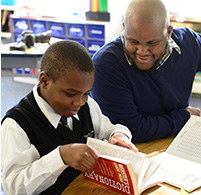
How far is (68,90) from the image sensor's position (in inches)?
47.1

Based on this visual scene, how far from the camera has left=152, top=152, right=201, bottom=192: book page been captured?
115 cm

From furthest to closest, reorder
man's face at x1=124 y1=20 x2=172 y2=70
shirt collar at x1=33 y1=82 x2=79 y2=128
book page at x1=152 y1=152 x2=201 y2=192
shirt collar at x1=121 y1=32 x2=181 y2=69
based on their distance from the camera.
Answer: shirt collar at x1=121 y1=32 x2=181 y2=69 < man's face at x1=124 y1=20 x2=172 y2=70 < shirt collar at x1=33 y1=82 x2=79 y2=128 < book page at x1=152 y1=152 x2=201 y2=192

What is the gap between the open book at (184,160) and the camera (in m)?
1.17

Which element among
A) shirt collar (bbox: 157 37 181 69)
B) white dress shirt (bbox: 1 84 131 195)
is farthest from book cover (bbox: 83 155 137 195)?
shirt collar (bbox: 157 37 181 69)

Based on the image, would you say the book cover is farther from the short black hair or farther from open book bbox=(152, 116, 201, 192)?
the short black hair

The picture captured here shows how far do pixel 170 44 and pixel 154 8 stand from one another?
257 mm

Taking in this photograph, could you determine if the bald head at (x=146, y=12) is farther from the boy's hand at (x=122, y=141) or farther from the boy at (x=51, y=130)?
the boy's hand at (x=122, y=141)

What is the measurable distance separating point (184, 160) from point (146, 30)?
52cm

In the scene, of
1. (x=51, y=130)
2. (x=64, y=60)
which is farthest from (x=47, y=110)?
(x=64, y=60)

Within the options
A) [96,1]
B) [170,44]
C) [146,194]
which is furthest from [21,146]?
[96,1]

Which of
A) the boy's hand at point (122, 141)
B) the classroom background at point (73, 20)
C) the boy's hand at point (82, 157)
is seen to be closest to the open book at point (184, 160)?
the boy's hand at point (122, 141)

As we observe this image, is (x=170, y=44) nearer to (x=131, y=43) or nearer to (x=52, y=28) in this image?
(x=131, y=43)

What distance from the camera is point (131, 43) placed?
154 centimetres

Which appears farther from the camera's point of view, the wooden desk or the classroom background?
the classroom background
